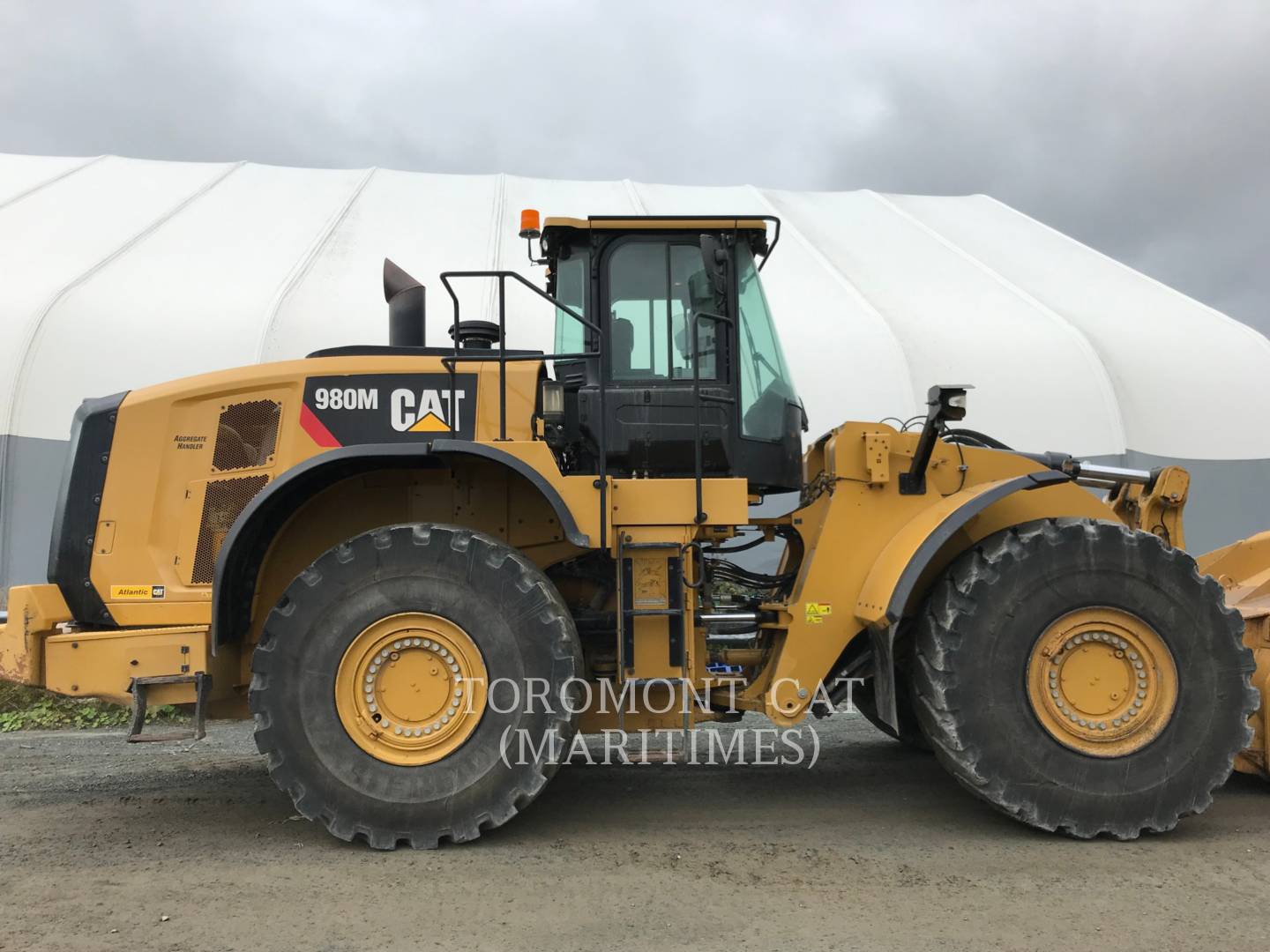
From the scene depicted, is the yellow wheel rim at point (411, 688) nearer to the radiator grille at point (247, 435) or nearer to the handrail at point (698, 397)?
the radiator grille at point (247, 435)

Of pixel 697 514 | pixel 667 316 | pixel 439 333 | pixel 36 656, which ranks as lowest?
pixel 36 656

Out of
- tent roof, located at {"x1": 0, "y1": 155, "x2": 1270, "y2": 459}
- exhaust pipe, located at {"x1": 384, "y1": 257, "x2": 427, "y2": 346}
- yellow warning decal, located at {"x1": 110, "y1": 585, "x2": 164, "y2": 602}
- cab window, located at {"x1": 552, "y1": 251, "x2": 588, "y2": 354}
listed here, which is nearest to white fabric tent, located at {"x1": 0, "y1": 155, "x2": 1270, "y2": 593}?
tent roof, located at {"x1": 0, "y1": 155, "x2": 1270, "y2": 459}

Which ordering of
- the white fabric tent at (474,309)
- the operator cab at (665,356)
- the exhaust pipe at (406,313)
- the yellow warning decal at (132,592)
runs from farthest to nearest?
the white fabric tent at (474,309) < the exhaust pipe at (406,313) < the operator cab at (665,356) < the yellow warning decal at (132,592)

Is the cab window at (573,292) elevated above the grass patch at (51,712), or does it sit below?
above

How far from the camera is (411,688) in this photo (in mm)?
4027

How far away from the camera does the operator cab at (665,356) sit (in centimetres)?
459

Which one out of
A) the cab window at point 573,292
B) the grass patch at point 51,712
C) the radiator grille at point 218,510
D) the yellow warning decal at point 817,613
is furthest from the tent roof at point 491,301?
the yellow warning decal at point 817,613

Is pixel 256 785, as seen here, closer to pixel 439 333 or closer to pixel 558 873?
pixel 558 873

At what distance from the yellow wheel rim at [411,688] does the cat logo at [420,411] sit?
89 cm

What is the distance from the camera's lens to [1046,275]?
15.6 m

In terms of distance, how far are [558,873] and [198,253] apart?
11932 millimetres

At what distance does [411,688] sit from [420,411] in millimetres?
1270

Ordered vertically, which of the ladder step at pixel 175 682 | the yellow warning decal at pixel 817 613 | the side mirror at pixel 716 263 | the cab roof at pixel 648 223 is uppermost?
the cab roof at pixel 648 223

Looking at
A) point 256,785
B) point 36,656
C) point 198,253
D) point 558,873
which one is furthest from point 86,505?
point 198,253
